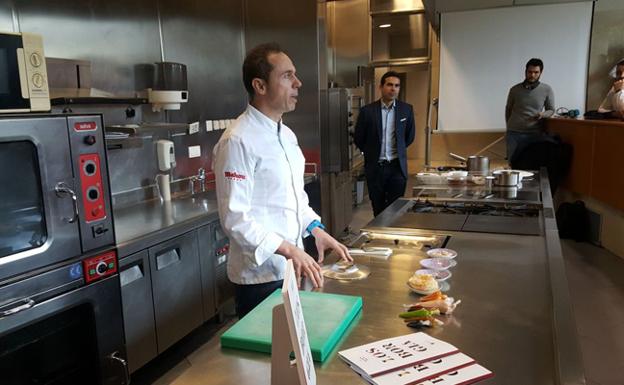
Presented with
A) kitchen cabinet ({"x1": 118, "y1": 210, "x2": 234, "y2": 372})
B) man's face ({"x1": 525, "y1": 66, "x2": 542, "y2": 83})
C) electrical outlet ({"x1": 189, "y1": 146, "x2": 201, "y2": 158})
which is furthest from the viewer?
man's face ({"x1": 525, "y1": 66, "x2": 542, "y2": 83})

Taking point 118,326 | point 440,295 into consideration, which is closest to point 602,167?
point 440,295

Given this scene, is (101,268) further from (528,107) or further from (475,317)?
(528,107)

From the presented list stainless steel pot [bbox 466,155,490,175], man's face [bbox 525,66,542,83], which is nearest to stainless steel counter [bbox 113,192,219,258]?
stainless steel pot [bbox 466,155,490,175]

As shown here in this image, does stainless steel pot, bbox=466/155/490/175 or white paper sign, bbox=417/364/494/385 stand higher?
stainless steel pot, bbox=466/155/490/175

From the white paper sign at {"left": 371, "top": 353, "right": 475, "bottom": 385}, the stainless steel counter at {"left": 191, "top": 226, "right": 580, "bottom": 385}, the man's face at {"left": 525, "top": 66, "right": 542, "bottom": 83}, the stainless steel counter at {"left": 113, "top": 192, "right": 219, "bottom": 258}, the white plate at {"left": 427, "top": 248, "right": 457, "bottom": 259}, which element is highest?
the man's face at {"left": 525, "top": 66, "right": 542, "bottom": 83}

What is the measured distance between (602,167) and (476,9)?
2.61 m

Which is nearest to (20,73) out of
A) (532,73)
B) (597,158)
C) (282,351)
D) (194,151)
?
(282,351)

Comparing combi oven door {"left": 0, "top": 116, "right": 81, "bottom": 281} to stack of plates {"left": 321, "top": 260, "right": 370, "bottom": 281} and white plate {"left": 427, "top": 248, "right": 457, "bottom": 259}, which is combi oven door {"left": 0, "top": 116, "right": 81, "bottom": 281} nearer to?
stack of plates {"left": 321, "top": 260, "right": 370, "bottom": 281}

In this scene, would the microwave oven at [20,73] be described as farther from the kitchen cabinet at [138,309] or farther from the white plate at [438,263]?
the white plate at [438,263]

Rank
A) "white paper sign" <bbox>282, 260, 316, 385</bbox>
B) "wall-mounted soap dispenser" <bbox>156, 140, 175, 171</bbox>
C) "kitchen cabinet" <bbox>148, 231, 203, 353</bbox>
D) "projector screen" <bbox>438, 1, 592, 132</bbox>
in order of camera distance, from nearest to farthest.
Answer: "white paper sign" <bbox>282, 260, 316, 385</bbox> → "kitchen cabinet" <bbox>148, 231, 203, 353</bbox> → "wall-mounted soap dispenser" <bbox>156, 140, 175, 171</bbox> → "projector screen" <bbox>438, 1, 592, 132</bbox>

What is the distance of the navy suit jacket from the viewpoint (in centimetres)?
426

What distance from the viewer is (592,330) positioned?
2.80m

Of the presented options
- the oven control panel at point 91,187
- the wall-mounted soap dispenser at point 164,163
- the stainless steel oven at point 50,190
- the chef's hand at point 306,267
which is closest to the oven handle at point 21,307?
the stainless steel oven at point 50,190

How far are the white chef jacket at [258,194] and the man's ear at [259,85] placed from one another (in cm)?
6
